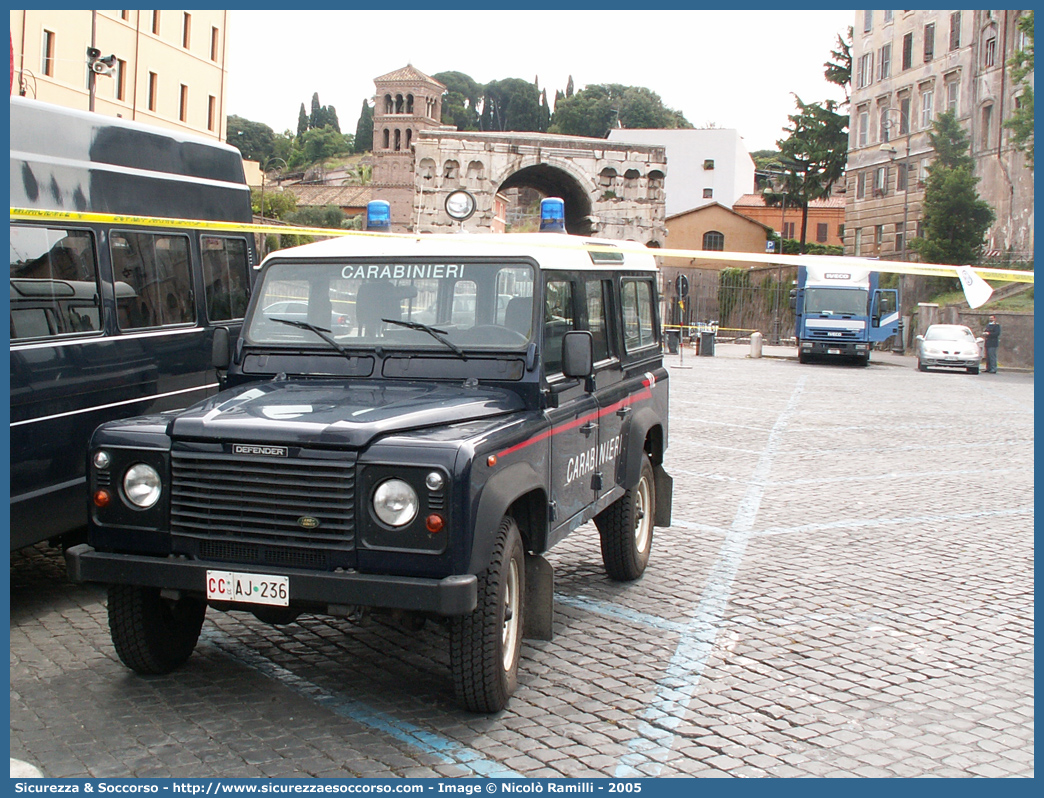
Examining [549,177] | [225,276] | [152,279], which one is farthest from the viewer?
[549,177]

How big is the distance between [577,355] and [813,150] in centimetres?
6367

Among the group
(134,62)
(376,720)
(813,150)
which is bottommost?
(376,720)

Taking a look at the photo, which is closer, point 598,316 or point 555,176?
point 598,316

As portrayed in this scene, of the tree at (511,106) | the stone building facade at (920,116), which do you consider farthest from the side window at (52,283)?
the tree at (511,106)

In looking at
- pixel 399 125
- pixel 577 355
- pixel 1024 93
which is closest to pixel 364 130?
pixel 399 125

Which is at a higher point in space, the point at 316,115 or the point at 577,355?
the point at 316,115

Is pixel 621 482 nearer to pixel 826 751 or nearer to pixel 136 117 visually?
pixel 826 751

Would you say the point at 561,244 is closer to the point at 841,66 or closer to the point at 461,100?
the point at 841,66

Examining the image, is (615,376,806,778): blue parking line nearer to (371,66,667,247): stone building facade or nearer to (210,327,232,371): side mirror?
(210,327,232,371): side mirror

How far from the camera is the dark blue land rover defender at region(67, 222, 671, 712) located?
175 inches

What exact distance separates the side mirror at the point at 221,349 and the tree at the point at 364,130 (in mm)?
145049

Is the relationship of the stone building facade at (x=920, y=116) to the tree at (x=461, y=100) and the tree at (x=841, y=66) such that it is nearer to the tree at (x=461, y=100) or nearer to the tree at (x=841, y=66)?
the tree at (x=841, y=66)

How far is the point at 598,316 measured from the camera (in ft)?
21.7

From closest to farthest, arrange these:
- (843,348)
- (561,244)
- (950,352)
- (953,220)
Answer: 1. (561,244)
2. (950,352)
3. (843,348)
4. (953,220)
